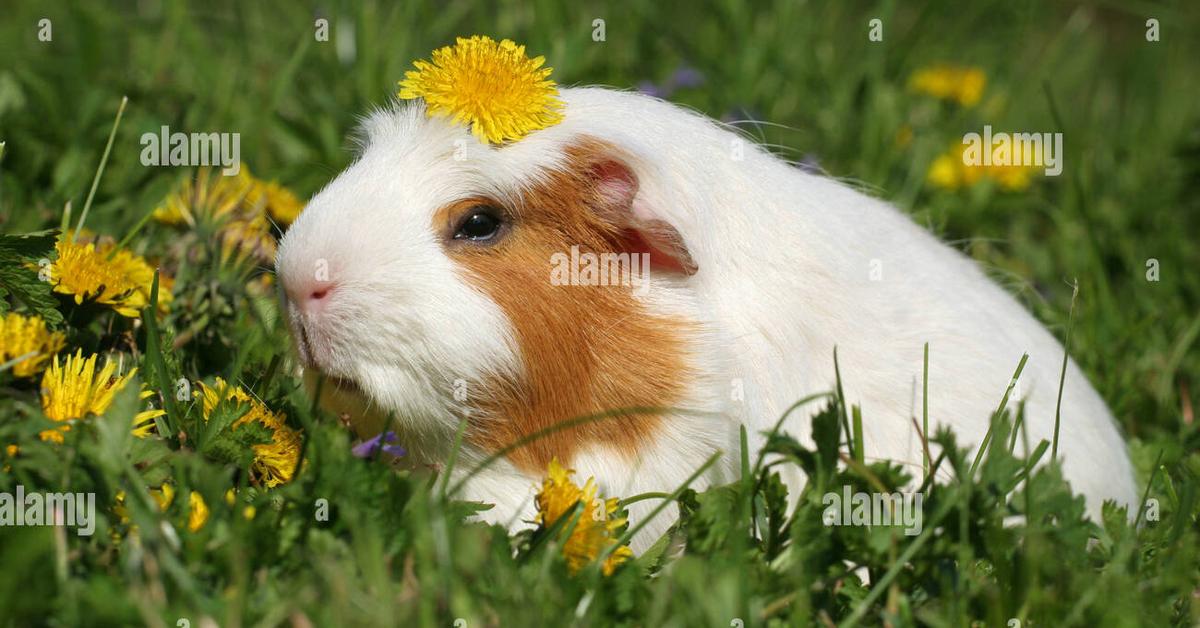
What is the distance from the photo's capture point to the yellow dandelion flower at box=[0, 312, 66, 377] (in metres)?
2.56

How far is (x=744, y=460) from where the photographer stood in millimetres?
2457

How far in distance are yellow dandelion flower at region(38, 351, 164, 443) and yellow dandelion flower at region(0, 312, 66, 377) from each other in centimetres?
6

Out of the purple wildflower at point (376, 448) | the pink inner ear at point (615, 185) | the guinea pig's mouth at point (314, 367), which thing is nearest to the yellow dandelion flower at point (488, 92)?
the pink inner ear at point (615, 185)

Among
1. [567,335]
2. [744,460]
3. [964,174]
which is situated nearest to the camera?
[744,460]

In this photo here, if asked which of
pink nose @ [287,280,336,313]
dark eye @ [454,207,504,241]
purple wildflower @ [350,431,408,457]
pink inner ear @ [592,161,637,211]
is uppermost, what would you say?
pink inner ear @ [592,161,637,211]

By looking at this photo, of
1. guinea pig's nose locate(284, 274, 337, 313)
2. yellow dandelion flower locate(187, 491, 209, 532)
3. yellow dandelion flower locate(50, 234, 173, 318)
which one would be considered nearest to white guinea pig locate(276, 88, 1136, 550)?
guinea pig's nose locate(284, 274, 337, 313)

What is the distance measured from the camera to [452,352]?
96.8 inches

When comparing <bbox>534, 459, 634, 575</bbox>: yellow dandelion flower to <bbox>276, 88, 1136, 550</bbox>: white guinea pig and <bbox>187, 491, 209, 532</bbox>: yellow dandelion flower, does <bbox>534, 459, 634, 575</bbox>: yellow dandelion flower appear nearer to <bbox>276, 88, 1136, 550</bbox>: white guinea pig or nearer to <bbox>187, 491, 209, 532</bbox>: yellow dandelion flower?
<bbox>276, 88, 1136, 550</bbox>: white guinea pig

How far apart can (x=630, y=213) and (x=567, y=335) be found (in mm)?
308

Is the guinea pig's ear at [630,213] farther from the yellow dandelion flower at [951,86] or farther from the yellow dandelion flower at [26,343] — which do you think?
the yellow dandelion flower at [951,86]

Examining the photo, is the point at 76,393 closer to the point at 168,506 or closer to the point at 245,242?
the point at 168,506

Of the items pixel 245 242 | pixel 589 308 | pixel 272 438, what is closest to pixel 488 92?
pixel 589 308

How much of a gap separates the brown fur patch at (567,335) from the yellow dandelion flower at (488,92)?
127 millimetres

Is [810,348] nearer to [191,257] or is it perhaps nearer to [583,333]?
[583,333]
